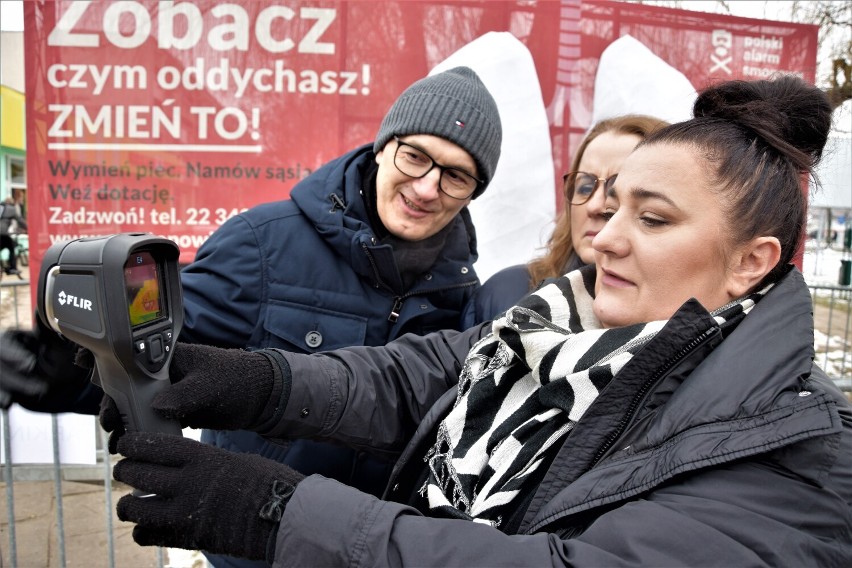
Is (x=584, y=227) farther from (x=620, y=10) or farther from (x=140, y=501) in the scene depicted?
(x=620, y=10)

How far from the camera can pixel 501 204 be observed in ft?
11.9

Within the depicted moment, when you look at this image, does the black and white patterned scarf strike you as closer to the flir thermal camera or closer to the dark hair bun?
the dark hair bun

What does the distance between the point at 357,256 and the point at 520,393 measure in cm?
72

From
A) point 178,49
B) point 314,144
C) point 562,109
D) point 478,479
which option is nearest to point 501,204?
point 562,109

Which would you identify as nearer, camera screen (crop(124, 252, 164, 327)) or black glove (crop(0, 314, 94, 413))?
camera screen (crop(124, 252, 164, 327))

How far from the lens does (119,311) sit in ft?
3.57

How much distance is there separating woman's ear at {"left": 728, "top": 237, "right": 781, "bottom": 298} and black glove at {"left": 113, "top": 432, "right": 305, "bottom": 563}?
916mm

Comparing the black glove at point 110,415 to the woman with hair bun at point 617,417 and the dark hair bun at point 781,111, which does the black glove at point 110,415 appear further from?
the dark hair bun at point 781,111

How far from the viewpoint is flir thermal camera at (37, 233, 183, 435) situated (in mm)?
1087

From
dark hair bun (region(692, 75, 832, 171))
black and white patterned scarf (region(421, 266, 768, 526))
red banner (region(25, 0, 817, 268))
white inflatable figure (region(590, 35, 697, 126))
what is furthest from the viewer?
white inflatable figure (region(590, 35, 697, 126))

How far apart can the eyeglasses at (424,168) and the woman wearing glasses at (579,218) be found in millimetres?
370

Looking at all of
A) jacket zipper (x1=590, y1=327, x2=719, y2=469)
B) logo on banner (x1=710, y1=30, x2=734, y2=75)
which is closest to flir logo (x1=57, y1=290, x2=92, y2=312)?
jacket zipper (x1=590, y1=327, x2=719, y2=469)

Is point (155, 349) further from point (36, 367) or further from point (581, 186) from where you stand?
point (581, 186)

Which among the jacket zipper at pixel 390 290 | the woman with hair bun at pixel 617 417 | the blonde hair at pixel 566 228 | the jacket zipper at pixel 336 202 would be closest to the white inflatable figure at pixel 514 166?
the blonde hair at pixel 566 228
